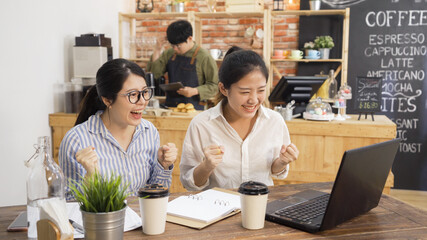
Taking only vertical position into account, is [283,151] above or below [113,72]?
below

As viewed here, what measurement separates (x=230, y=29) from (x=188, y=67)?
41.9 inches

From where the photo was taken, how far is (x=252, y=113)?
196cm

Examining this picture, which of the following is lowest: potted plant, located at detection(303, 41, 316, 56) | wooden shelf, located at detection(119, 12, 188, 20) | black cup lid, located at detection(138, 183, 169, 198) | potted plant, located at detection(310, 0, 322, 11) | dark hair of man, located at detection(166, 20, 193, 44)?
black cup lid, located at detection(138, 183, 169, 198)

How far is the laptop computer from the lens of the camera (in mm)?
1273

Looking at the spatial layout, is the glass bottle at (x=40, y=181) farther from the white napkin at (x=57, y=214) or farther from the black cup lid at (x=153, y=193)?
the black cup lid at (x=153, y=193)

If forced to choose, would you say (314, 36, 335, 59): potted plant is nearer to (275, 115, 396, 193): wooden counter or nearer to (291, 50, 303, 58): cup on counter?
(291, 50, 303, 58): cup on counter

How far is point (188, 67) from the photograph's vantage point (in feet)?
14.7

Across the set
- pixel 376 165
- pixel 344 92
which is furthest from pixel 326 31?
pixel 376 165

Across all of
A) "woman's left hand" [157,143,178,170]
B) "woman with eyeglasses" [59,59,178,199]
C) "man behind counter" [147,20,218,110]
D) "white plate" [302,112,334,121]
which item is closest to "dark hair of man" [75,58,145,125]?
"woman with eyeglasses" [59,59,178,199]

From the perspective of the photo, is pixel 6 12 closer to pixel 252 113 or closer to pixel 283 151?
pixel 252 113

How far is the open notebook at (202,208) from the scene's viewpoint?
1.38 meters

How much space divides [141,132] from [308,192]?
31.4 inches

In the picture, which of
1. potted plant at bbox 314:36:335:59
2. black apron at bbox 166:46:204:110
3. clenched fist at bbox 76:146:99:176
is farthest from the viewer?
potted plant at bbox 314:36:335:59

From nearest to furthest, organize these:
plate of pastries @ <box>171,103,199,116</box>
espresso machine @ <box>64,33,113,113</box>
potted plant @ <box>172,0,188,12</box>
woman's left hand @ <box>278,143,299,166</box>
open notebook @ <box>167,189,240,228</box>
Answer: open notebook @ <box>167,189,240,228</box>, woman's left hand @ <box>278,143,299,166</box>, plate of pastries @ <box>171,103,199,116</box>, espresso machine @ <box>64,33,113,113</box>, potted plant @ <box>172,0,188,12</box>
